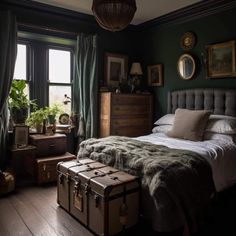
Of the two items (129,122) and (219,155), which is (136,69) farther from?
(219,155)

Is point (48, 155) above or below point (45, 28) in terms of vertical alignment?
below

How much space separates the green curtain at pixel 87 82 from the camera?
4180mm

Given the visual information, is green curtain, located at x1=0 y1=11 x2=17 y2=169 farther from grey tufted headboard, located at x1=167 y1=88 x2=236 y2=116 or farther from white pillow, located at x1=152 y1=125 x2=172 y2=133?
grey tufted headboard, located at x1=167 y1=88 x2=236 y2=116

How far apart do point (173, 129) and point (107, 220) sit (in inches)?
67.6

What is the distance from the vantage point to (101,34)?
4465mm

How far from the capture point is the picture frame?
3415 mm

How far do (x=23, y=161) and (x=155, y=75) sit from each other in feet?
9.16

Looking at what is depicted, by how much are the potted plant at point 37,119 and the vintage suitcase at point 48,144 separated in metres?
0.15

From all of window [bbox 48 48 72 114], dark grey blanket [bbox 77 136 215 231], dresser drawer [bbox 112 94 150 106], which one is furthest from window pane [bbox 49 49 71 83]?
dark grey blanket [bbox 77 136 215 231]

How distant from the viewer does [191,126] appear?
3.15 m

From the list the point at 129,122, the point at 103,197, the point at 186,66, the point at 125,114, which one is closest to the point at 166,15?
the point at 186,66

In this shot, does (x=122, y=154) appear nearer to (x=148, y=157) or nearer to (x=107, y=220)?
(x=148, y=157)

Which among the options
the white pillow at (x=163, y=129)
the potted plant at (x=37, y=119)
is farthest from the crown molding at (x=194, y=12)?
the potted plant at (x=37, y=119)

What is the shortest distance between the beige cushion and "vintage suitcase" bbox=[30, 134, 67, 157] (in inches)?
66.7
